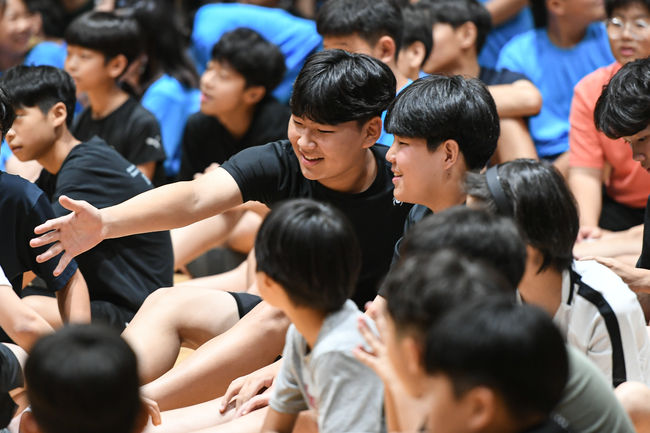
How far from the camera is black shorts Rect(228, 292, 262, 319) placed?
235 centimetres

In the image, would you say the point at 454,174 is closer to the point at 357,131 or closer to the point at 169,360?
the point at 357,131

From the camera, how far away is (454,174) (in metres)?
2.04

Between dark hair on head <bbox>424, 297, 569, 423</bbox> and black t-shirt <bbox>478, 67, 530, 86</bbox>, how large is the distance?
2142 mm

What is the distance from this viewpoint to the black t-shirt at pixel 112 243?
2.59 metres

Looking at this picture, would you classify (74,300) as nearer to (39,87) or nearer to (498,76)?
(39,87)

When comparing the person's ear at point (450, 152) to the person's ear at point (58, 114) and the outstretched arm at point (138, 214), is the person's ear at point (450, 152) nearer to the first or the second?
the outstretched arm at point (138, 214)

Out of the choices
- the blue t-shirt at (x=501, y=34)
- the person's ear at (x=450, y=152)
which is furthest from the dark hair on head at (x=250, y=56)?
the person's ear at (x=450, y=152)

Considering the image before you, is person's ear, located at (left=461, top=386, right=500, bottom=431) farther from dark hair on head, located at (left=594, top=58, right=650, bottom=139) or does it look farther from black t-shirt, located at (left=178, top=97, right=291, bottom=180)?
black t-shirt, located at (left=178, top=97, right=291, bottom=180)

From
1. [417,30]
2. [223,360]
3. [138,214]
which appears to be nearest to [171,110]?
[417,30]

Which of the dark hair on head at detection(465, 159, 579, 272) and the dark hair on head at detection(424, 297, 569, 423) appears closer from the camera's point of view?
the dark hair on head at detection(424, 297, 569, 423)

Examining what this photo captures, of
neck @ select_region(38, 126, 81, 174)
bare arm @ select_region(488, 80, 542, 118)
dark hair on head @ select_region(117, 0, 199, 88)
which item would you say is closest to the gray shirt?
neck @ select_region(38, 126, 81, 174)

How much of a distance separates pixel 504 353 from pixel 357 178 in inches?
43.3

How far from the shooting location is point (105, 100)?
12.0ft

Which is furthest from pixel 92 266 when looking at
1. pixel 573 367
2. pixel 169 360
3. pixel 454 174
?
pixel 573 367
